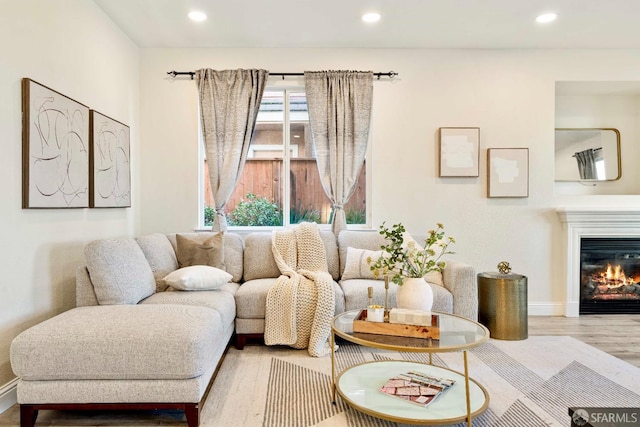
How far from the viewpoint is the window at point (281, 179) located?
4133mm

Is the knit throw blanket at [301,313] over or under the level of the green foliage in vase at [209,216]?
under

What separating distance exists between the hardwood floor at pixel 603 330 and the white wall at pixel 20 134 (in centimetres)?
365

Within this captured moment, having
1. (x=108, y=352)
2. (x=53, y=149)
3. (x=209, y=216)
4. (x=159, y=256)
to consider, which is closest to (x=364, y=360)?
(x=108, y=352)

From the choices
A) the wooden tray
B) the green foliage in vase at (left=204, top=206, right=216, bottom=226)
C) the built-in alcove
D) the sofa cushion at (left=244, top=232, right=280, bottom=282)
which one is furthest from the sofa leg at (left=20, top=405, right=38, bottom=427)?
the built-in alcove

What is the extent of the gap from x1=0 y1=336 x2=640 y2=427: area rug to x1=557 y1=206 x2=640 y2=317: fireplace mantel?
3.31ft

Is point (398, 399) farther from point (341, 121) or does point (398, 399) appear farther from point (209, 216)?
point (209, 216)

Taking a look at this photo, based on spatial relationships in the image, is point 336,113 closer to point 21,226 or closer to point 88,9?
point 88,9

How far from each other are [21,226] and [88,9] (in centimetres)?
175

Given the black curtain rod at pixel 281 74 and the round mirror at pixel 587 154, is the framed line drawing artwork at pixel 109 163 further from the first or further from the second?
the round mirror at pixel 587 154

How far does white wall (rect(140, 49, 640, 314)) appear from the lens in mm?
4020

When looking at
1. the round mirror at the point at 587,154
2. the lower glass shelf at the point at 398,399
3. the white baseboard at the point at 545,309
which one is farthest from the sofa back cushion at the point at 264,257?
the round mirror at the point at 587,154

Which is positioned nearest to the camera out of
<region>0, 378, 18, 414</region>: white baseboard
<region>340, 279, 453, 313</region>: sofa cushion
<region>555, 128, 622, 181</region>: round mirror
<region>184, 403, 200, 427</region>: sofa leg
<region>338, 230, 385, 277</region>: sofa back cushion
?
<region>184, 403, 200, 427</region>: sofa leg

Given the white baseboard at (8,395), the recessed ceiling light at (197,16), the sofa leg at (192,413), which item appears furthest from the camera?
the recessed ceiling light at (197,16)

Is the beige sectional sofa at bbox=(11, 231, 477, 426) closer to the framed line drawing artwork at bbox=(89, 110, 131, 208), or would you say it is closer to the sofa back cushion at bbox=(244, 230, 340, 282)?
the sofa back cushion at bbox=(244, 230, 340, 282)
